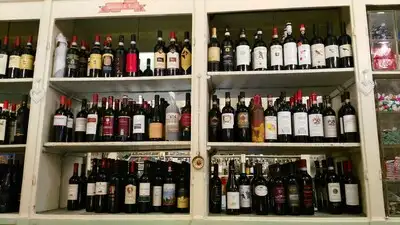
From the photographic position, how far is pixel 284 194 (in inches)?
68.4

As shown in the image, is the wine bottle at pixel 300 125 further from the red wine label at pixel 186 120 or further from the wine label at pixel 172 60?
the wine label at pixel 172 60

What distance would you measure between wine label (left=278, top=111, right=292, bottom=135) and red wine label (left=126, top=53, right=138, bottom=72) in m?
0.88

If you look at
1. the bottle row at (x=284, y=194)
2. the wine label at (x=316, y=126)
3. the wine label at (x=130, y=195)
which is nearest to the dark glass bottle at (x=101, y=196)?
the wine label at (x=130, y=195)

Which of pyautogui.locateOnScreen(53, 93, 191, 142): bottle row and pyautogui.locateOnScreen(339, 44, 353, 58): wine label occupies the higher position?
pyautogui.locateOnScreen(339, 44, 353, 58): wine label

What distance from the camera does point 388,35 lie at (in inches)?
71.0

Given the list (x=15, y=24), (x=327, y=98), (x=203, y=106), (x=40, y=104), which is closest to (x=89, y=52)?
(x=40, y=104)

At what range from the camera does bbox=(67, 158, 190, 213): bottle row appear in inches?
69.5

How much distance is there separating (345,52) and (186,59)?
880 millimetres

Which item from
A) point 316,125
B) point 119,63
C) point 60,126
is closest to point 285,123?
point 316,125

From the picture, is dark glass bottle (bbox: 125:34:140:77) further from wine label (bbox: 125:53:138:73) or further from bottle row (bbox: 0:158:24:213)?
bottle row (bbox: 0:158:24:213)

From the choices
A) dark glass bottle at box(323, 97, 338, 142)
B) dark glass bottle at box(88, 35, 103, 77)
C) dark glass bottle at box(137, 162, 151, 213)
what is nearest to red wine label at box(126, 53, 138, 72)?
dark glass bottle at box(88, 35, 103, 77)

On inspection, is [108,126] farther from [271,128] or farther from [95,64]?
[271,128]

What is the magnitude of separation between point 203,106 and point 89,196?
0.83 meters

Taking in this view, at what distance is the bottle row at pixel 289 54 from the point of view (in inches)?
70.6
